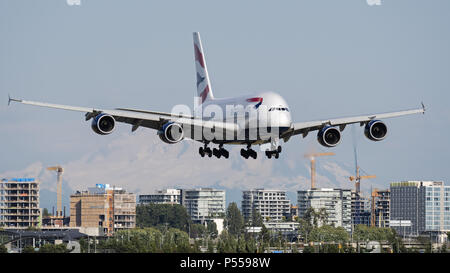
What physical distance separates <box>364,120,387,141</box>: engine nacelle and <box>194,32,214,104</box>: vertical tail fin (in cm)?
2858

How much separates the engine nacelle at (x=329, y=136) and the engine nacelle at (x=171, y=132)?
46.5 feet

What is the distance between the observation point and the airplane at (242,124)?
80562 millimetres

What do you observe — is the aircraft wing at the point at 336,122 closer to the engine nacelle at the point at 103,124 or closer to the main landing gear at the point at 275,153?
the main landing gear at the point at 275,153

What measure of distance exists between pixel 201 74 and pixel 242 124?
3567cm

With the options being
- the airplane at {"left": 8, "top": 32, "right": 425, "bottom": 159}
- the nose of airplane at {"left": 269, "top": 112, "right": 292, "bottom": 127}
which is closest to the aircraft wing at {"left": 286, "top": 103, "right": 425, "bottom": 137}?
the airplane at {"left": 8, "top": 32, "right": 425, "bottom": 159}

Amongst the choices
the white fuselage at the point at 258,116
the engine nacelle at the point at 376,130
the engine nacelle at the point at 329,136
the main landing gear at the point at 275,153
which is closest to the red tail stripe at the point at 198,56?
the white fuselage at the point at 258,116

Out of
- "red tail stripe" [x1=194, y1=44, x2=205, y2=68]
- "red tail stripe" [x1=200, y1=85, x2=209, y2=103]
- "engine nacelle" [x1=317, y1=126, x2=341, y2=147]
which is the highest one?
"red tail stripe" [x1=194, y1=44, x2=205, y2=68]

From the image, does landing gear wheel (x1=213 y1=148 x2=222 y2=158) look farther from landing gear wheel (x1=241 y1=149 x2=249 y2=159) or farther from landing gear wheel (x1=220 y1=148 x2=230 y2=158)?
landing gear wheel (x1=241 y1=149 x2=249 y2=159)

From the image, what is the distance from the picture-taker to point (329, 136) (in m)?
86.8

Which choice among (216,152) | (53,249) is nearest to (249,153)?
(216,152)

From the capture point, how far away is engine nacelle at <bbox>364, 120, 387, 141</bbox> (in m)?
86.6
